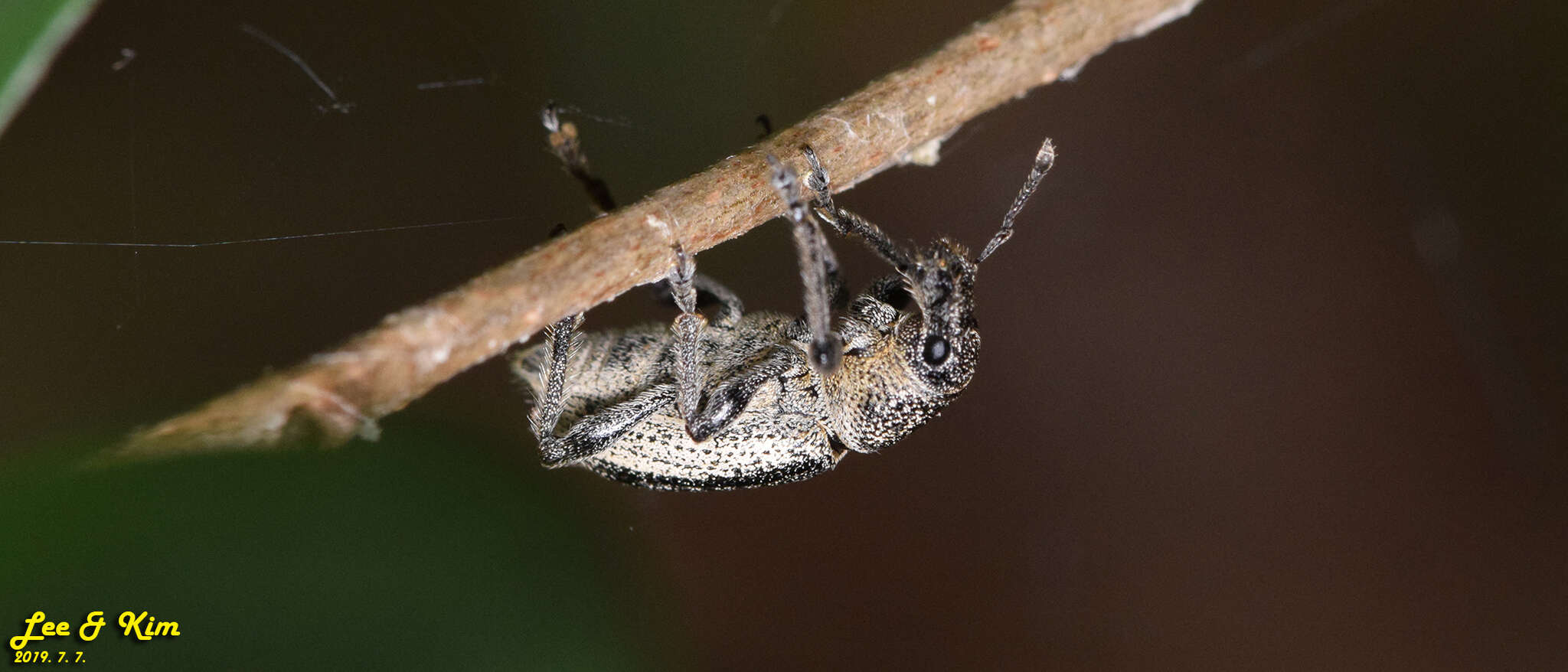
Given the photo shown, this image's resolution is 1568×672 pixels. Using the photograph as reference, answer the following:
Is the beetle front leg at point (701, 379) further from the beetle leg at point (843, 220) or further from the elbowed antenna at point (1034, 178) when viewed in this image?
the elbowed antenna at point (1034, 178)

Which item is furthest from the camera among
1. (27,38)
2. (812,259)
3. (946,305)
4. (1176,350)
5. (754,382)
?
(1176,350)

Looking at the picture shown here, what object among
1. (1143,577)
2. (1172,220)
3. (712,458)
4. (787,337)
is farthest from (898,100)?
(1143,577)

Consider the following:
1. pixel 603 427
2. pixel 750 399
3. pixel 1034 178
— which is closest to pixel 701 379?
pixel 750 399

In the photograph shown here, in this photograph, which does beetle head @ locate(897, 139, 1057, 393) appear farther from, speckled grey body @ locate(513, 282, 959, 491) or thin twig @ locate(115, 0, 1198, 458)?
thin twig @ locate(115, 0, 1198, 458)

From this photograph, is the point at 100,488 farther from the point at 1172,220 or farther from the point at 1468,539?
the point at 1468,539

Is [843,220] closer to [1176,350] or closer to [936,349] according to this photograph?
[936,349]

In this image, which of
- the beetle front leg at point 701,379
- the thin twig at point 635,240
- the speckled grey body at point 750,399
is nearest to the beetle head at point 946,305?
the speckled grey body at point 750,399
